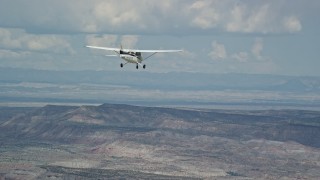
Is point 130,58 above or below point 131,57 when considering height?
below

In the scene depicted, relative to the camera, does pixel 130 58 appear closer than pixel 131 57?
No
